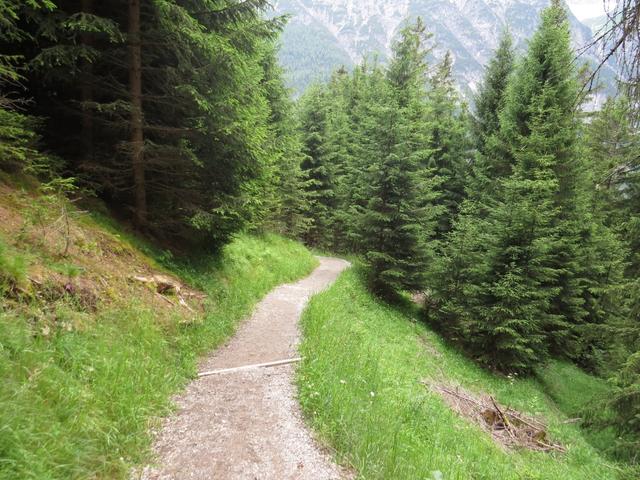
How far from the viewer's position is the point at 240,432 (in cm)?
438

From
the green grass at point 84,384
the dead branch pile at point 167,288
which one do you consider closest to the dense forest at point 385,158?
the dead branch pile at point 167,288

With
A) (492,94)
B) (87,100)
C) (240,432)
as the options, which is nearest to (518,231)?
(240,432)

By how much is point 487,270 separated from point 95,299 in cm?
1220

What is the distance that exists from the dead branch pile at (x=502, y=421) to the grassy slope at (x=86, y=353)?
20.0ft

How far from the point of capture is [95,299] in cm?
554

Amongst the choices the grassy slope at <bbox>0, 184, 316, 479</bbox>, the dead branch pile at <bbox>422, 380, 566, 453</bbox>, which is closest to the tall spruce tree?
the dead branch pile at <bbox>422, 380, 566, 453</bbox>

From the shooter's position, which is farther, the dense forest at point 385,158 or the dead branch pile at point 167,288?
the dense forest at point 385,158

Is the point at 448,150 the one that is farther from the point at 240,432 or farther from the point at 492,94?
the point at 240,432

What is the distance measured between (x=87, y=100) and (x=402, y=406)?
9.43m

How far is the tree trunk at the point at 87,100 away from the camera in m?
7.68

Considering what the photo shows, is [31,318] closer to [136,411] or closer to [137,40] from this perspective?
[136,411]

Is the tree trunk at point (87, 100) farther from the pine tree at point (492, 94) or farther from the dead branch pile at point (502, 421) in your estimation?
the pine tree at point (492, 94)

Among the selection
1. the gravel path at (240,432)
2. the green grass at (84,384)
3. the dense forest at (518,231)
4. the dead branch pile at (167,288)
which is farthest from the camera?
the dense forest at (518,231)

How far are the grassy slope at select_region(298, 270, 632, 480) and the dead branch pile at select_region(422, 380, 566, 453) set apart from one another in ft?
1.24
